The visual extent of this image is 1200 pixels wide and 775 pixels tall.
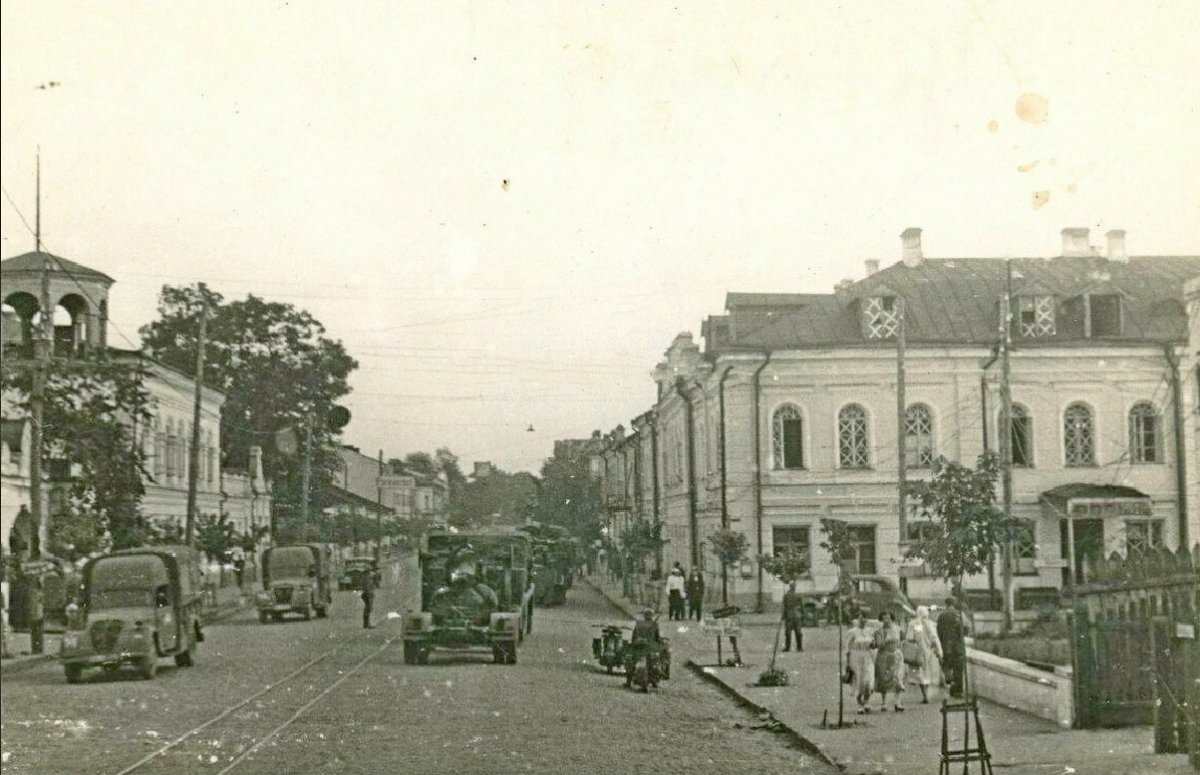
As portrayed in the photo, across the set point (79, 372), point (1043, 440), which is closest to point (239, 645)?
point (79, 372)

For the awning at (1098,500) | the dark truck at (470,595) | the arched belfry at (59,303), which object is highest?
the arched belfry at (59,303)

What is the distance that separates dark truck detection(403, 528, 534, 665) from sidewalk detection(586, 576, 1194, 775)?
153 inches

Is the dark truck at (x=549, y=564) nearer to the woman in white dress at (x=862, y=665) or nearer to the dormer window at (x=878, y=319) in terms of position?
the dormer window at (x=878, y=319)

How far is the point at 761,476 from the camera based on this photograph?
40.6 meters

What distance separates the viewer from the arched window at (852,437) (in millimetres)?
40781

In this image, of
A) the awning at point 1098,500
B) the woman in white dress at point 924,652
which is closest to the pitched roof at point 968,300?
the awning at point 1098,500

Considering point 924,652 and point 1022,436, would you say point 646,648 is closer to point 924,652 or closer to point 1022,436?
point 924,652

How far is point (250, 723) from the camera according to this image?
1669 cm

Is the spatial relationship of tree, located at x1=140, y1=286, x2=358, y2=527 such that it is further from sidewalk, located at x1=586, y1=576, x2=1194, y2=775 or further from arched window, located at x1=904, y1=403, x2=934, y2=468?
sidewalk, located at x1=586, y1=576, x2=1194, y2=775

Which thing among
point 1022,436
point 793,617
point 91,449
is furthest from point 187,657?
point 1022,436

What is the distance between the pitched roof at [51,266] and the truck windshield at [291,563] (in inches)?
439

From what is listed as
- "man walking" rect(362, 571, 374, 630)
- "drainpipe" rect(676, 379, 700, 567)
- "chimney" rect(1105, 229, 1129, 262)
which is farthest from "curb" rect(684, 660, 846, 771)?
"chimney" rect(1105, 229, 1129, 262)

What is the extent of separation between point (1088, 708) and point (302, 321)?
50.1m

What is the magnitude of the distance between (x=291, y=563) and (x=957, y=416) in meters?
20.0
